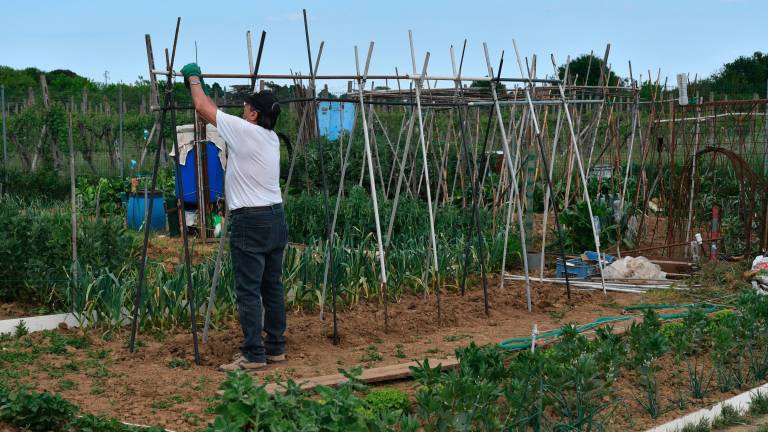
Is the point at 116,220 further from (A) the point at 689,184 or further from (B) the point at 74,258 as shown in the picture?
(A) the point at 689,184

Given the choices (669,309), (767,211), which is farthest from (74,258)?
(767,211)

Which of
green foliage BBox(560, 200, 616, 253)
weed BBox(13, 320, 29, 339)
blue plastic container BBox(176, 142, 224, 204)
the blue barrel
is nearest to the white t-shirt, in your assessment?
weed BBox(13, 320, 29, 339)

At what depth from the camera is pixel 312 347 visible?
6.32 meters

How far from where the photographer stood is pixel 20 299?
729cm

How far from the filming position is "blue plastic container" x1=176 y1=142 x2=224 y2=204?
11242 millimetres

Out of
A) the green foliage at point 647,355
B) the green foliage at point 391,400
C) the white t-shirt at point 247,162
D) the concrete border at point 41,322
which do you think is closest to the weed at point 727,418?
the green foliage at point 647,355

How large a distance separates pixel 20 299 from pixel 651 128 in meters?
7.69

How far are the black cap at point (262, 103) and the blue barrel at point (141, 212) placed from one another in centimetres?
602

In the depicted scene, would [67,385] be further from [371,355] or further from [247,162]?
[371,355]

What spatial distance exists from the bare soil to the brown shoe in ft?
0.25

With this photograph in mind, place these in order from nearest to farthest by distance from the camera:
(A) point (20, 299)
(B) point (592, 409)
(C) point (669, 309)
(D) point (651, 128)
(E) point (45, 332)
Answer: (B) point (592, 409), (E) point (45, 332), (A) point (20, 299), (C) point (669, 309), (D) point (651, 128)

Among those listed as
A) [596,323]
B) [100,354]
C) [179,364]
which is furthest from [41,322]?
[596,323]

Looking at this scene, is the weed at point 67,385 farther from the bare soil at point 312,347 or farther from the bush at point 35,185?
the bush at point 35,185

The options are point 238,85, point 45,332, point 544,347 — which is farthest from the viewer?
point 238,85
